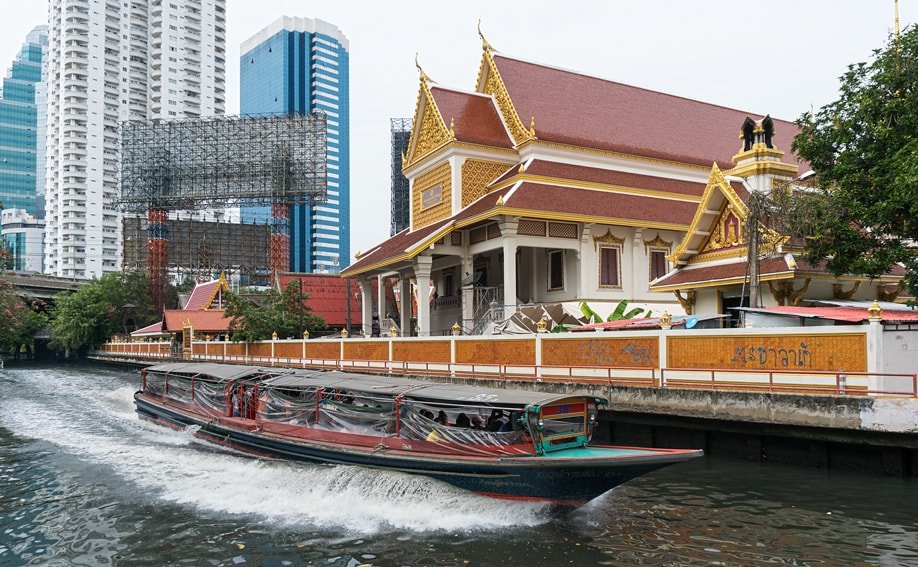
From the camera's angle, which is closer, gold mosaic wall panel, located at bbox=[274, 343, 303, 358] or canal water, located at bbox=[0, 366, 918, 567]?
canal water, located at bbox=[0, 366, 918, 567]

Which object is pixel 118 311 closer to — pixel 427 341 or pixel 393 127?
pixel 393 127

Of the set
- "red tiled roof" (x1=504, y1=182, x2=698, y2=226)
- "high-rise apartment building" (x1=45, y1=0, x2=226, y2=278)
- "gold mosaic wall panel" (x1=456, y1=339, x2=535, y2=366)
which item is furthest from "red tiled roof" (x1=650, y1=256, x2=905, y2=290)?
"high-rise apartment building" (x1=45, y1=0, x2=226, y2=278)

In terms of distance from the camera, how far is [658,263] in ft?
94.6

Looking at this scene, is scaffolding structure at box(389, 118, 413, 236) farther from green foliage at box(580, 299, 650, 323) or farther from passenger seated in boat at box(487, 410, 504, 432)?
passenger seated in boat at box(487, 410, 504, 432)

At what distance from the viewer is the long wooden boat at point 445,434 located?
10.2m

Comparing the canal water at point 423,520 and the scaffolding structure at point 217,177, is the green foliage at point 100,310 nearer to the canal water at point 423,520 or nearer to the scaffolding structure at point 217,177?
the scaffolding structure at point 217,177

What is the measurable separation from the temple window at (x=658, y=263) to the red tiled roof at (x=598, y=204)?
1.56 metres

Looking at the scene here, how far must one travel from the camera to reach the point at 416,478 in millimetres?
11508

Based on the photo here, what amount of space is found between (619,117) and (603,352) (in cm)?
1868

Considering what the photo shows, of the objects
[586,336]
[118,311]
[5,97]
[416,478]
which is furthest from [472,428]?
[5,97]

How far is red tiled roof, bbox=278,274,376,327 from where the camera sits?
4688cm

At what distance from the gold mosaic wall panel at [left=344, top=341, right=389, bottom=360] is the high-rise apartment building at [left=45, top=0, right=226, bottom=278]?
8545 centimetres

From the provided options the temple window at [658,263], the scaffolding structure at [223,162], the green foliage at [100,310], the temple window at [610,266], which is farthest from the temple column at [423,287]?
the green foliage at [100,310]

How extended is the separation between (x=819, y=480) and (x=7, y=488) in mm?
14005
